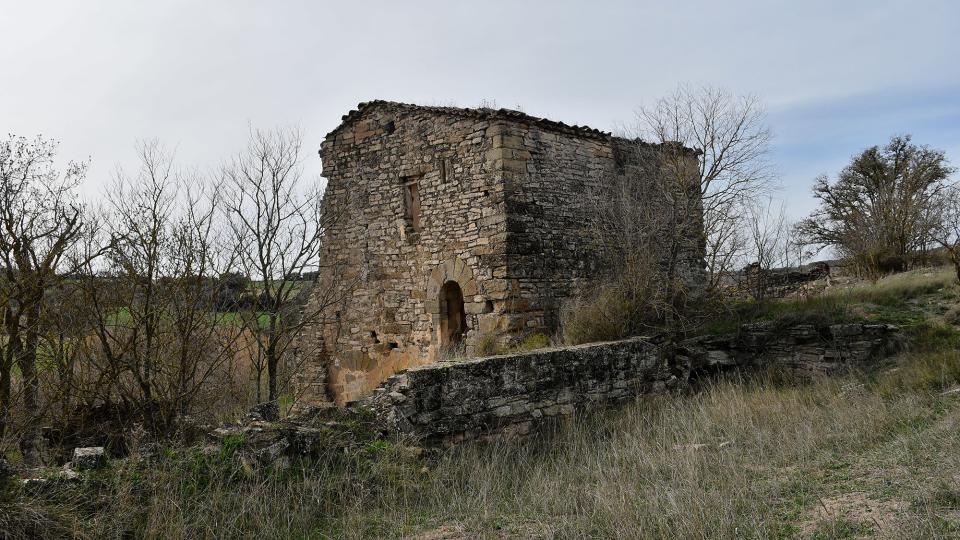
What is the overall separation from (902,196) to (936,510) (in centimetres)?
1900

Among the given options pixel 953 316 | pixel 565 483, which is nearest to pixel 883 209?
pixel 953 316

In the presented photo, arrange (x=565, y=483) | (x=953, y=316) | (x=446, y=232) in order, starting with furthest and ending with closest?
(x=446, y=232), (x=953, y=316), (x=565, y=483)

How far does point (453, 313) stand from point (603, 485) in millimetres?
7601

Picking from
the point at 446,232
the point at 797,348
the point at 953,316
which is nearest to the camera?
the point at 953,316

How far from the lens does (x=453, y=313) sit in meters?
12.5

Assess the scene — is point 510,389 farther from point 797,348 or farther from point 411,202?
point 411,202

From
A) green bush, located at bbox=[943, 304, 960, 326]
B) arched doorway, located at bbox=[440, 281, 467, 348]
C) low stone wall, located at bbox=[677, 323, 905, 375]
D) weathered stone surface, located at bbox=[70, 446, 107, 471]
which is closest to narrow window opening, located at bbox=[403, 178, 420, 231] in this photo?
arched doorway, located at bbox=[440, 281, 467, 348]

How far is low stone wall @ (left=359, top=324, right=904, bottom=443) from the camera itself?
21.5ft

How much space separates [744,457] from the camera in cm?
569

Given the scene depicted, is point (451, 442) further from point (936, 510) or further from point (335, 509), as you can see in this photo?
point (936, 510)

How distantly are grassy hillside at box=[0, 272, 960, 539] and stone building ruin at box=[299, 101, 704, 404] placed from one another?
4.18 metres

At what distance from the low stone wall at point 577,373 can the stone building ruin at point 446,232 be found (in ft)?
8.37

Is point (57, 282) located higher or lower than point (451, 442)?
higher

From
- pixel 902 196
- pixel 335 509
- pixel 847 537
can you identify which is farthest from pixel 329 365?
pixel 902 196
